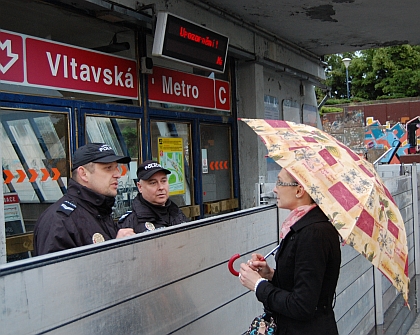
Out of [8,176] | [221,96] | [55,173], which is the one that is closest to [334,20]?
[221,96]

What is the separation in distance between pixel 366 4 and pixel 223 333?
603 centimetres

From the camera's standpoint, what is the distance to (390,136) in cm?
3064

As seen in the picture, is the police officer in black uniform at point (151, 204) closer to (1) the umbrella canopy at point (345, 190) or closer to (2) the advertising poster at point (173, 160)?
(1) the umbrella canopy at point (345, 190)

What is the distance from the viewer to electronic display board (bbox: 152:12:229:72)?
5.84 metres

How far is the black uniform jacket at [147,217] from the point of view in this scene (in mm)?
3553

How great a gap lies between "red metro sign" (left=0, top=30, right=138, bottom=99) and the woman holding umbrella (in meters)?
3.30

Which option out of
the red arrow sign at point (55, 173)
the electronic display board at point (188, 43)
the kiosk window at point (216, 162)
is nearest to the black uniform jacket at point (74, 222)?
the red arrow sign at point (55, 173)

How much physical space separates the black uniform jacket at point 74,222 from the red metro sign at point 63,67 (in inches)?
88.0

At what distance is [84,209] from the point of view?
2.87 meters

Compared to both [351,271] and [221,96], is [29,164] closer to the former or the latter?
[351,271]

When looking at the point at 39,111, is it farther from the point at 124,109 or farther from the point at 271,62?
the point at 271,62

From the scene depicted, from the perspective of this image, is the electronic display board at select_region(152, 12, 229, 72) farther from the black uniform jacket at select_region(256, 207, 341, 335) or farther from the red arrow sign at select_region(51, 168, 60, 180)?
the black uniform jacket at select_region(256, 207, 341, 335)

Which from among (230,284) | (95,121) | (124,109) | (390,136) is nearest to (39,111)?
(95,121)

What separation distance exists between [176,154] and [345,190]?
5176 millimetres
